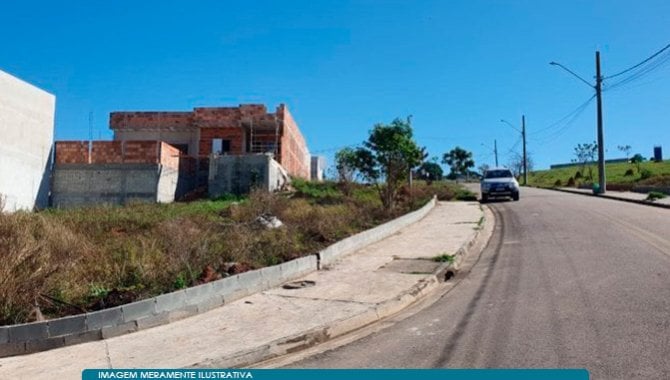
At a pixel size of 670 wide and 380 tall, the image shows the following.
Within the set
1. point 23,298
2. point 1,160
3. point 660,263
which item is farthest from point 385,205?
point 1,160

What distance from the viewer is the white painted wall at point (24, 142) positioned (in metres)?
24.5

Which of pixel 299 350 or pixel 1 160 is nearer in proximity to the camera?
pixel 299 350

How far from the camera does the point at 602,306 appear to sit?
715 centimetres

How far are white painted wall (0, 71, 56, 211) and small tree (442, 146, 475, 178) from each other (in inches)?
2933

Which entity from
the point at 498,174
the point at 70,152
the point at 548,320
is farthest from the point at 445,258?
the point at 70,152

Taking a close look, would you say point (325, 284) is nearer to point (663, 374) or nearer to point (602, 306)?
point (602, 306)

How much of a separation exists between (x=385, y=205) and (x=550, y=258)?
9.43m

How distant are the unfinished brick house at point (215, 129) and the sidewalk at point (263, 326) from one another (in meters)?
27.2

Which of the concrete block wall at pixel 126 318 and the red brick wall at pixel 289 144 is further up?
the red brick wall at pixel 289 144

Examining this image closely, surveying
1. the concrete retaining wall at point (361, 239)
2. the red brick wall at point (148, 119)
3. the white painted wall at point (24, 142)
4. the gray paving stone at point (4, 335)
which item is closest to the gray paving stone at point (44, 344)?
the gray paving stone at point (4, 335)

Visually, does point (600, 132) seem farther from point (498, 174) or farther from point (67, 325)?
point (67, 325)

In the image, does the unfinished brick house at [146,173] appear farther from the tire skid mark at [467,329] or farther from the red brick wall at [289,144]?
the tire skid mark at [467,329]

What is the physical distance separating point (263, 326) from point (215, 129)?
1274 inches

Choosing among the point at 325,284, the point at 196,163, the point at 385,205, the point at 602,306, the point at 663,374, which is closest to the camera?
the point at 663,374
